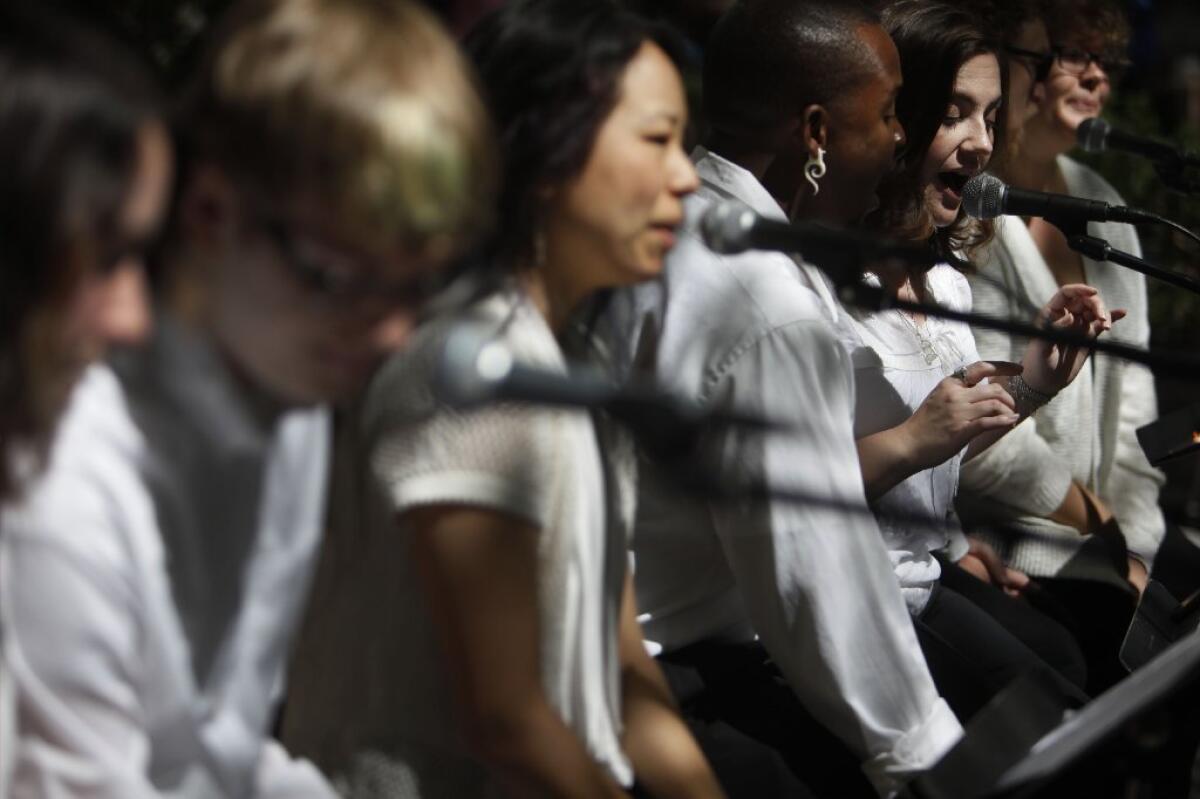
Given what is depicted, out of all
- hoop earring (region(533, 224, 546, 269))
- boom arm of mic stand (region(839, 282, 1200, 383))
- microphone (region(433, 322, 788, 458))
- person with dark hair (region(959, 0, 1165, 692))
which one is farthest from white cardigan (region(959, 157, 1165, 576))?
microphone (region(433, 322, 788, 458))

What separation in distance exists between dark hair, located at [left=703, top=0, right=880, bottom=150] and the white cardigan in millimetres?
788

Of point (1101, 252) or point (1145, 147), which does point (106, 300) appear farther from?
point (1145, 147)

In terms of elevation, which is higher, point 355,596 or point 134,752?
point 134,752

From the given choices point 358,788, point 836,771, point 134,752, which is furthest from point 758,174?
point 134,752

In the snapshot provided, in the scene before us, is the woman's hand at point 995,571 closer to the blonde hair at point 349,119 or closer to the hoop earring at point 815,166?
the hoop earring at point 815,166

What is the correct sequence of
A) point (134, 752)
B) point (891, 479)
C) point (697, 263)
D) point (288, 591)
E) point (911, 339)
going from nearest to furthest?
point (134, 752)
point (288, 591)
point (697, 263)
point (891, 479)
point (911, 339)

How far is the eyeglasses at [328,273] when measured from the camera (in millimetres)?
1270

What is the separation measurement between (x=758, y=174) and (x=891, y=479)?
0.50 metres

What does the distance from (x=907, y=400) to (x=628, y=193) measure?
1020mm

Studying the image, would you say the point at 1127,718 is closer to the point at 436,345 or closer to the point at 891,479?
the point at 436,345

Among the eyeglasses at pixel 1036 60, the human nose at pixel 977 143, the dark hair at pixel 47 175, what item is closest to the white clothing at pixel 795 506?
the human nose at pixel 977 143

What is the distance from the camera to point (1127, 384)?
3713 millimetres

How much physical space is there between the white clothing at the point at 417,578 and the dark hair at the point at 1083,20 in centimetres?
240

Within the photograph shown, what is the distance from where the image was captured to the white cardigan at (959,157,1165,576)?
3.15 m
